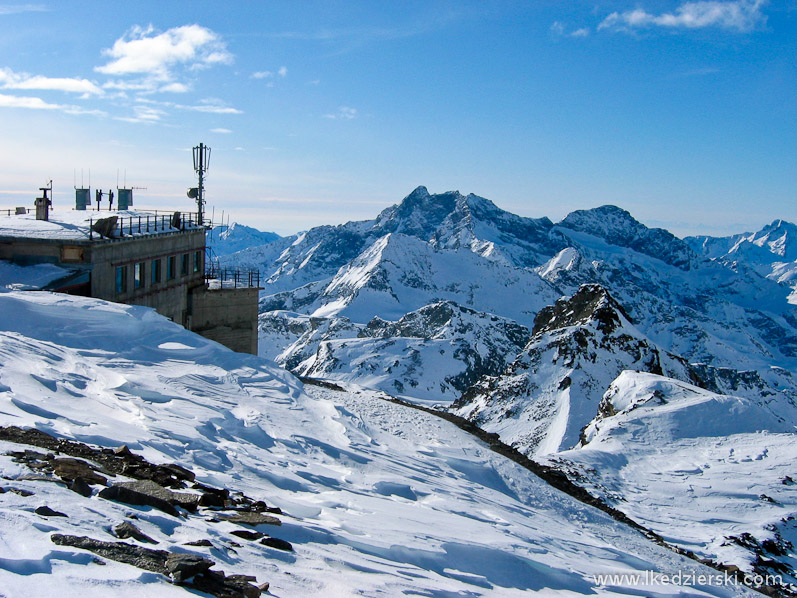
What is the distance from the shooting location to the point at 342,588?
286 inches

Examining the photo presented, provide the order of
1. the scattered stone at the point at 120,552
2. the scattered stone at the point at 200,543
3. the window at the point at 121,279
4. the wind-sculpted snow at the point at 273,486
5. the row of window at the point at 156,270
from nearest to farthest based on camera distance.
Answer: the scattered stone at the point at 120,552, the wind-sculpted snow at the point at 273,486, the scattered stone at the point at 200,543, the window at the point at 121,279, the row of window at the point at 156,270

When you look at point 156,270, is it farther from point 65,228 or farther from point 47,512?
point 47,512

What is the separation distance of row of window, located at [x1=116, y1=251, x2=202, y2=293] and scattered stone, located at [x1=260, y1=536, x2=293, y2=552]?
2068 centimetres

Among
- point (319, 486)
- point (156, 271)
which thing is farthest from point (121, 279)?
point (319, 486)

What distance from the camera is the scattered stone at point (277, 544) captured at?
8.07 meters

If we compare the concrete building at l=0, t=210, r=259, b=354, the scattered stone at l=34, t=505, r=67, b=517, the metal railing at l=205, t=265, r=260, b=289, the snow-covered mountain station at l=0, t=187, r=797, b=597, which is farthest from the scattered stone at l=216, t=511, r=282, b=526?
the metal railing at l=205, t=265, r=260, b=289

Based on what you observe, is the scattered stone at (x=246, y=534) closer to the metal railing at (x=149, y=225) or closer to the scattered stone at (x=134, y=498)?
the scattered stone at (x=134, y=498)

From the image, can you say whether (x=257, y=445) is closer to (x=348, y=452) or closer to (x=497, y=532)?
(x=348, y=452)

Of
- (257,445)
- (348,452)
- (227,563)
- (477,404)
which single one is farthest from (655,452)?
(477,404)

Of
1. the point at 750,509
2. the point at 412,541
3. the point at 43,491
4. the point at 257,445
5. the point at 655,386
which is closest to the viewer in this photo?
the point at 43,491

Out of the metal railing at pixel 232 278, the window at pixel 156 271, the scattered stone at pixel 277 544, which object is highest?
the window at pixel 156 271

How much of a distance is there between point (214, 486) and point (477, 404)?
52357mm

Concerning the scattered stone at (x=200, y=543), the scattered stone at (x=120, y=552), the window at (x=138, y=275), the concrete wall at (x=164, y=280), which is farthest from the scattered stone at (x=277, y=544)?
the window at (x=138, y=275)

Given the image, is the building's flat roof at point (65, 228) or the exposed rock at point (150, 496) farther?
the building's flat roof at point (65, 228)
